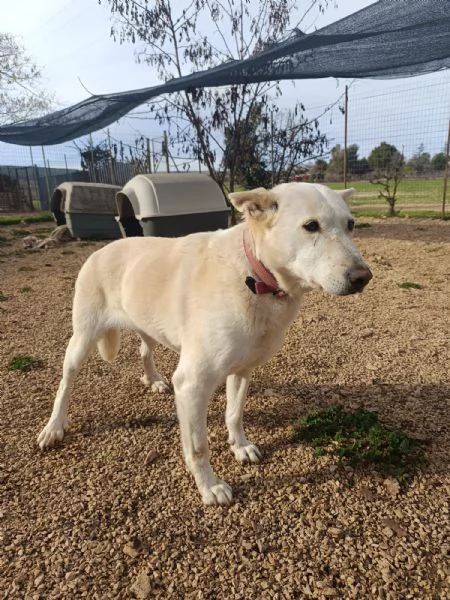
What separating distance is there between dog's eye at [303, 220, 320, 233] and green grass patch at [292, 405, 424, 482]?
137cm

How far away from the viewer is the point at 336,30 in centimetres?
561

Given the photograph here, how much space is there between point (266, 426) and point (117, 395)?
3.97ft

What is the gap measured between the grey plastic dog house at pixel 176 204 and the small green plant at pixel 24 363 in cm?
393

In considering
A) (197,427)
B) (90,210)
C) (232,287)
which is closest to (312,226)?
(232,287)

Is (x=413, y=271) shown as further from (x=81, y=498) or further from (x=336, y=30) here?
(x=81, y=498)

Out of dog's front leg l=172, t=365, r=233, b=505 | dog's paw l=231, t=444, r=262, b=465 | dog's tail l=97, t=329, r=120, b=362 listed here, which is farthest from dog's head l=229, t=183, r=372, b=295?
dog's tail l=97, t=329, r=120, b=362

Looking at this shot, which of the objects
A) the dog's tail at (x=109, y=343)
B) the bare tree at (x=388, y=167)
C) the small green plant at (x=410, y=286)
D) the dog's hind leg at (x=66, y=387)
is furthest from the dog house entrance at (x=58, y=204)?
the bare tree at (x=388, y=167)

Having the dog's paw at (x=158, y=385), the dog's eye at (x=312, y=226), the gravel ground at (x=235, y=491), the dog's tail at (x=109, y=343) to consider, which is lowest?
the gravel ground at (x=235, y=491)

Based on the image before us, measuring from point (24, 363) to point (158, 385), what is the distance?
4.38 feet

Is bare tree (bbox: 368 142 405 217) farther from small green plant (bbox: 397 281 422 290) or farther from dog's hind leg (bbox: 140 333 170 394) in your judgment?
dog's hind leg (bbox: 140 333 170 394)

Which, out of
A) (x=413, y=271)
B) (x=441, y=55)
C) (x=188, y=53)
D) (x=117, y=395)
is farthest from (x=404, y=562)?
(x=188, y=53)

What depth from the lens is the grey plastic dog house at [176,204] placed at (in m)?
7.44

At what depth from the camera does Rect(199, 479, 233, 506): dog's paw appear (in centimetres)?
215

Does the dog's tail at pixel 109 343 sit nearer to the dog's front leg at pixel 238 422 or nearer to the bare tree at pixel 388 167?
the dog's front leg at pixel 238 422
